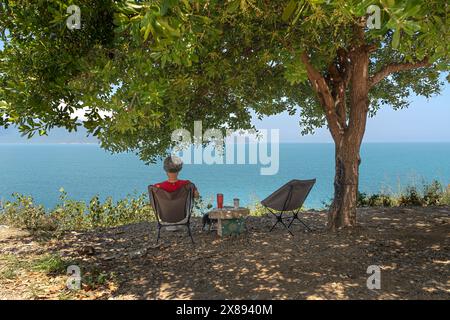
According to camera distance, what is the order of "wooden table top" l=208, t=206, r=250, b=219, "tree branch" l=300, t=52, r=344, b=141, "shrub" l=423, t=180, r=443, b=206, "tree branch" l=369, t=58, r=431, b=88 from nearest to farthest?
"wooden table top" l=208, t=206, r=250, b=219 → "tree branch" l=300, t=52, r=344, b=141 → "tree branch" l=369, t=58, r=431, b=88 → "shrub" l=423, t=180, r=443, b=206

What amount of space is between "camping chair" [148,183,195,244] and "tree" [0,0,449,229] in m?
1.27

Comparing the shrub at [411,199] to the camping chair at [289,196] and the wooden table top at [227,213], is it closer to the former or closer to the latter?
the camping chair at [289,196]

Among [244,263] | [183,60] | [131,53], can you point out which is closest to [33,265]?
[244,263]

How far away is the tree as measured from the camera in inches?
198

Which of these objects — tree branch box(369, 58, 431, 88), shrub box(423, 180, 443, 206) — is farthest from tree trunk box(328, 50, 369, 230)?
shrub box(423, 180, 443, 206)

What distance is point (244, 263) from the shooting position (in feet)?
21.4

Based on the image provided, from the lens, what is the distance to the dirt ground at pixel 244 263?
17.7ft

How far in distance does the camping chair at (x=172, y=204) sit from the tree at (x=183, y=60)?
1268mm

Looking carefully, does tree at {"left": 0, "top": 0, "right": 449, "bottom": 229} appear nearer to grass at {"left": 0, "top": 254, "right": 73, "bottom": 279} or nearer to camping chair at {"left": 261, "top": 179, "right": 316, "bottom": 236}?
camping chair at {"left": 261, "top": 179, "right": 316, "bottom": 236}

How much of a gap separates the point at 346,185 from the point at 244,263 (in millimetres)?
3134

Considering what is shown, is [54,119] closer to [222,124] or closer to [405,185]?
[222,124]

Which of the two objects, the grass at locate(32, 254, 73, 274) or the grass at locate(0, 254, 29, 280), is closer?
the grass at locate(0, 254, 29, 280)

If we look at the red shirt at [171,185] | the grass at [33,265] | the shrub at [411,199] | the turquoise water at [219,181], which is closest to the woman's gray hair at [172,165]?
the red shirt at [171,185]

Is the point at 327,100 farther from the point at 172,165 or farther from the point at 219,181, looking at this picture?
the point at 219,181
